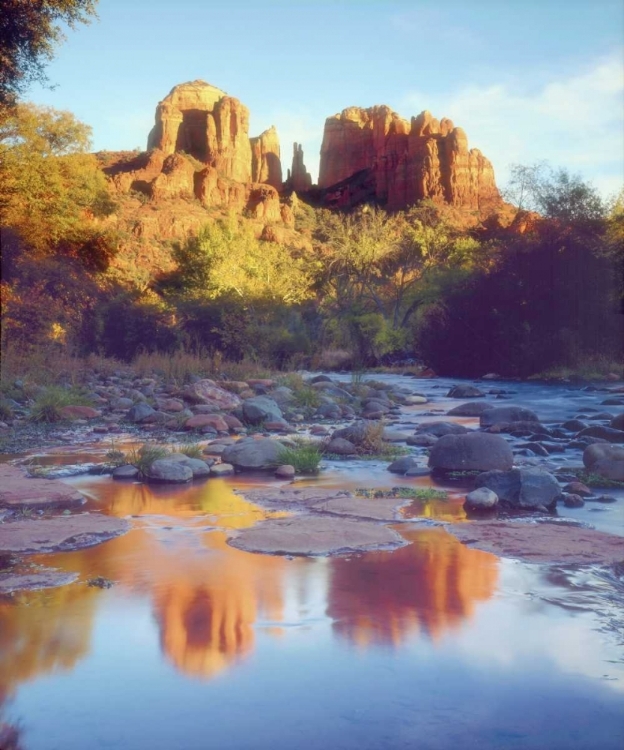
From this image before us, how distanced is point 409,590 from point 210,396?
10497 millimetres

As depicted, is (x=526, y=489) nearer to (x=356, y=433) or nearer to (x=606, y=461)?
(x=606, y=461)

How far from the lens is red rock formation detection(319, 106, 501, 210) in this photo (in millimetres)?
93562

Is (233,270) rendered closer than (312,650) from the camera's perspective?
No

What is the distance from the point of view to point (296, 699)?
3.03m

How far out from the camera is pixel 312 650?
11.4ft

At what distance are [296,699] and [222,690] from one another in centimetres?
28

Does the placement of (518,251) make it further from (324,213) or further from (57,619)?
(324,213)

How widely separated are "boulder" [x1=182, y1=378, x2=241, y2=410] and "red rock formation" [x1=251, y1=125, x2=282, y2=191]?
310 feet

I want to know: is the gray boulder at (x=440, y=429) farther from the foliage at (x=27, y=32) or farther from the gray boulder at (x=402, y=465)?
the foliage at (x=27, y=32)

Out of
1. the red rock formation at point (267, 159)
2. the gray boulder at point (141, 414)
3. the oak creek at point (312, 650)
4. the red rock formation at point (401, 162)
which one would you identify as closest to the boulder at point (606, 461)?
the oak creek at point (312, 650)

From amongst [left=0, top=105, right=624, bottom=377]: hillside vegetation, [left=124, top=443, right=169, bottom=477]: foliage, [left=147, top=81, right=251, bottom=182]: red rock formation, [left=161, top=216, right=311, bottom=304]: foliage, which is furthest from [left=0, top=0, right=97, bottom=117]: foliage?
[left=147, top=81, right=251, bottom=182]: red rock formation

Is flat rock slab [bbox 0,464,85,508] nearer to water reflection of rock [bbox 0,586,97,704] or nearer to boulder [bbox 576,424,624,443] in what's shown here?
water reflection of rock [bbox 0,586,97,704]

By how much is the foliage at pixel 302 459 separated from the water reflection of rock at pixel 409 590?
2.96 meters

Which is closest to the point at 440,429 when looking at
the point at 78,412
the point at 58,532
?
the point at 78,412
